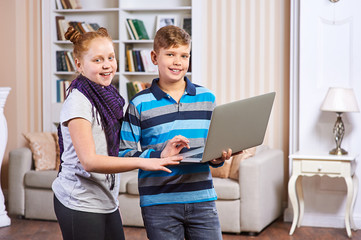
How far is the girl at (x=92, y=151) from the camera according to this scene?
62.3 inches

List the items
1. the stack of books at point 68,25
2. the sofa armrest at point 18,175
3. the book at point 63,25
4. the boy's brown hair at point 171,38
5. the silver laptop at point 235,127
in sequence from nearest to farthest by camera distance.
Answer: the silver laptop at point 235,127 → the boy's brown hair at point 171,38 → the sofa armrest at point 18,175 → the stack of books at point 68,25 → the book at point 63,25

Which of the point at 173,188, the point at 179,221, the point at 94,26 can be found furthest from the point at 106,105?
the point at 94,26

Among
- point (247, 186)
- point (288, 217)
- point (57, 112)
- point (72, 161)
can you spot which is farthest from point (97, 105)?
point (57, 112)

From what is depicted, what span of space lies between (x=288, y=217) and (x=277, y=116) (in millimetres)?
945

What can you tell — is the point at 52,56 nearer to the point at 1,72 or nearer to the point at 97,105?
Answer: the point at 1,72

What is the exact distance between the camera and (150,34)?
518 cm

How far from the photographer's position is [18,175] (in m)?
4.68

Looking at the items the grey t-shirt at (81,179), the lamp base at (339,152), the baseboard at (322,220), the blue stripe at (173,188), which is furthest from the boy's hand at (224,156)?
the baseboard at (322,220)

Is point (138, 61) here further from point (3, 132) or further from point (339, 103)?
point (339, 103)

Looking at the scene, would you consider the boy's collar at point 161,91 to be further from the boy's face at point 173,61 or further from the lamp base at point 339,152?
the lamp base at point 339,152

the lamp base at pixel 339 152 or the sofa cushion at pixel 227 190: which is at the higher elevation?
the lamp base at pixel 339 152

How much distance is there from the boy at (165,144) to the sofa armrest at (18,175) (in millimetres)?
3131

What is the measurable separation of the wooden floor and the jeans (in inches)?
93.7

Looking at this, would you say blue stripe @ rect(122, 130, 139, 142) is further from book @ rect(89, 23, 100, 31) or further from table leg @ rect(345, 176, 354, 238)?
book @ rect(89, 23, 100, 31)
